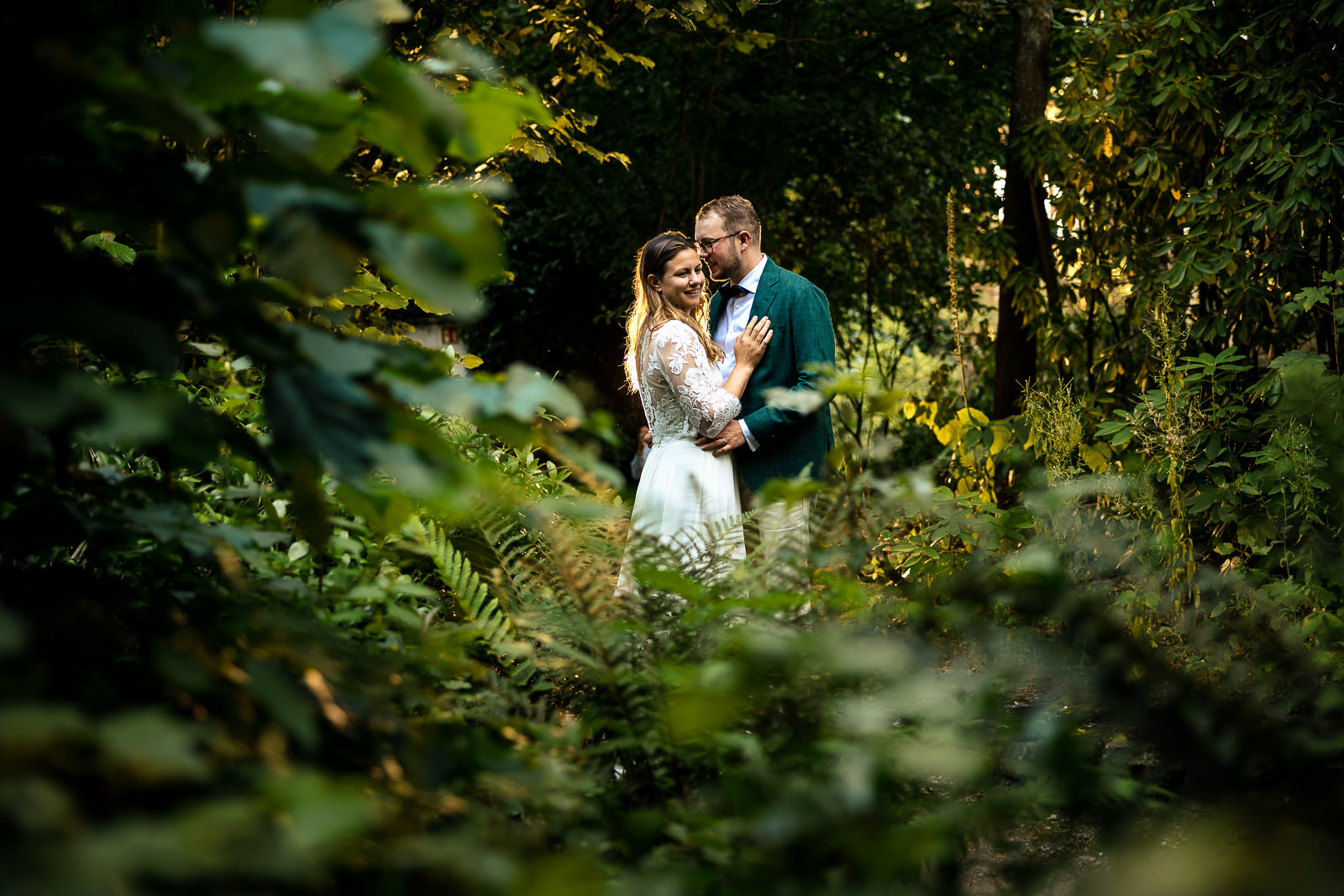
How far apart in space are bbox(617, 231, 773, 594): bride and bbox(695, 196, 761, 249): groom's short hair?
285mm

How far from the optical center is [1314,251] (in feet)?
14.7

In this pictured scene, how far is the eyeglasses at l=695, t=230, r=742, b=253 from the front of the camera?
407 centimetres

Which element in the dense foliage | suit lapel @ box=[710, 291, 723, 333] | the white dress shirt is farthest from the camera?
suit lapel @ box=[710, 291, 723, 333]

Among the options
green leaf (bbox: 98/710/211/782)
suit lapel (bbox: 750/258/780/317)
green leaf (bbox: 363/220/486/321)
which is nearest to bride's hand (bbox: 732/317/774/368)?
suit lapel (bbox: 750/258/780/317)

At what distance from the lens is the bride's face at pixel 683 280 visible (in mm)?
3809

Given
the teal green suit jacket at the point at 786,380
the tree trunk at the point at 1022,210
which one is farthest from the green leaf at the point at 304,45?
the tree trunk at the point at 1022,210

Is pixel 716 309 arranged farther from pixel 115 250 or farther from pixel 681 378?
pixel 115 250

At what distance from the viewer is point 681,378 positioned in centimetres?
357

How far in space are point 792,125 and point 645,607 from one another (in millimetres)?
7920

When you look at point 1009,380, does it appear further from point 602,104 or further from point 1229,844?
point 1229,844

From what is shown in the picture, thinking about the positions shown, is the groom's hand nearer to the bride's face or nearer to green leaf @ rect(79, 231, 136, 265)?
the bride's face

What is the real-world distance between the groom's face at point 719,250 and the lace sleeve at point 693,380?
1.86 feet

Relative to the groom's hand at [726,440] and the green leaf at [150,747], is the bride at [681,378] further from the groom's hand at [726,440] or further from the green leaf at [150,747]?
the green leaf at [150,747]

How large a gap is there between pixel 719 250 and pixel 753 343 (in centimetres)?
61
